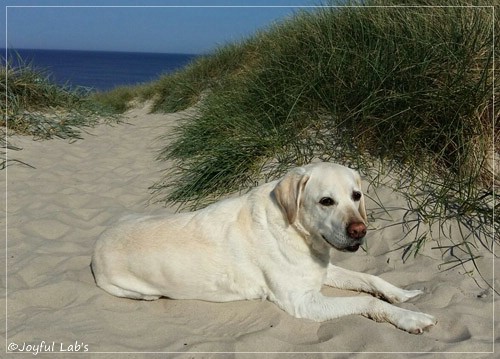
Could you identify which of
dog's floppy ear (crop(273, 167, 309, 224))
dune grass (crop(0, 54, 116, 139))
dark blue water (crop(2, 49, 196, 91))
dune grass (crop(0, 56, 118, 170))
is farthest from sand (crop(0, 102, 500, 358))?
dark blue water (crop(2, 49, 196, 91))

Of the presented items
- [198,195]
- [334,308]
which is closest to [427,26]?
[198,195]

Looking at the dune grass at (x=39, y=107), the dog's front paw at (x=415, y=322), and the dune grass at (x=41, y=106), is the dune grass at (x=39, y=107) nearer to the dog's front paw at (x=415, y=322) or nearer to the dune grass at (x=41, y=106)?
the dune grass at (x=41, y=106)

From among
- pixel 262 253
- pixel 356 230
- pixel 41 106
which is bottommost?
pixel 41 106

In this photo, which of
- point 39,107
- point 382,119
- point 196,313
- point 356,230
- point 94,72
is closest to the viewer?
point 356,230

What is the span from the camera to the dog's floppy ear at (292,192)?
319 cm

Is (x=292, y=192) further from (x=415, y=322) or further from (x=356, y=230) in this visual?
(x=415, y=322)

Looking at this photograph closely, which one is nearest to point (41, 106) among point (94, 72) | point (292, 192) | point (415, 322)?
point (292, 192)

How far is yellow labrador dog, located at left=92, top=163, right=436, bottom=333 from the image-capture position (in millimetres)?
3127

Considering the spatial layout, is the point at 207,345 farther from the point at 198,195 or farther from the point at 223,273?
the point at 198,195

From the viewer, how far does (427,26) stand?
550 cm

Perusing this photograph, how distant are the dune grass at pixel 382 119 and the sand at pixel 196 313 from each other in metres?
0.35

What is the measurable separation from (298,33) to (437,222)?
4.10 metres

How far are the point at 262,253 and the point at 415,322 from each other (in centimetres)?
106

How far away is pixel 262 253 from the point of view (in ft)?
10.9
